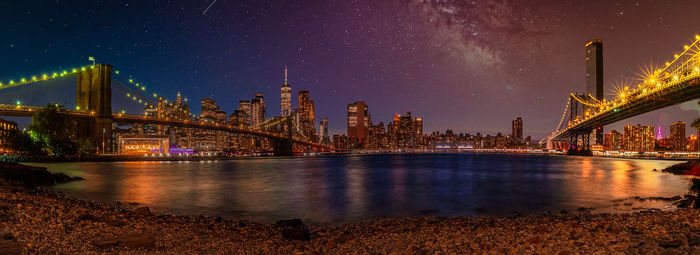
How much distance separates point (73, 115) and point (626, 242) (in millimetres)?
70294

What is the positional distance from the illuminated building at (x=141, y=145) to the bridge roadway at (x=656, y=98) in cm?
9186

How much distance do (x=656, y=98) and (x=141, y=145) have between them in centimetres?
9293

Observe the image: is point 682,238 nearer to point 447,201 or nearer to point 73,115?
point 447,201

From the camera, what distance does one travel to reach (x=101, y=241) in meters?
6.82

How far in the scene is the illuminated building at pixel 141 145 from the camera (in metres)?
82.2

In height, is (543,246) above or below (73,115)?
below

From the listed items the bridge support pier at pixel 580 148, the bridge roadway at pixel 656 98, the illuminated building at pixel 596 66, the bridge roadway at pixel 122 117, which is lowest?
the bridge support pier at pixel 580 148

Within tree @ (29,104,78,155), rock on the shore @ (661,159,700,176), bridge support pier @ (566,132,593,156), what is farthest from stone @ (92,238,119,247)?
bridge support pier @ (566,132,593,156)

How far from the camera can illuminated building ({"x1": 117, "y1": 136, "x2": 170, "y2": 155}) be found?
82250 millimetres

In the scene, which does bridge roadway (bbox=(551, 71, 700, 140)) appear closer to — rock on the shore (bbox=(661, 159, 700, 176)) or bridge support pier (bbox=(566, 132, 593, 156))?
rock on the shore (bbox=(661, 159, 700, 176))

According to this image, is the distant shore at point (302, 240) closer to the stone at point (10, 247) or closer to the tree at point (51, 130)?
the stone at point (10, 247)

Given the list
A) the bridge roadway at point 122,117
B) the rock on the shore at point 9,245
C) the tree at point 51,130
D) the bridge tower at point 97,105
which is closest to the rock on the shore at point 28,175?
the rock on the shore at point 9,245

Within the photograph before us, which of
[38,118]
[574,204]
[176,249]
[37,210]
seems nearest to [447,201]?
[574,204]

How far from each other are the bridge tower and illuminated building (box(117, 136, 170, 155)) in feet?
51.7
